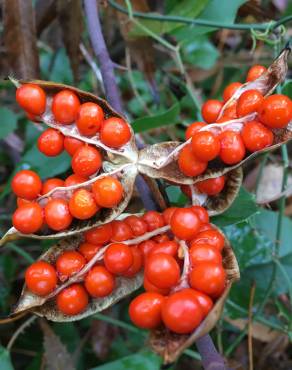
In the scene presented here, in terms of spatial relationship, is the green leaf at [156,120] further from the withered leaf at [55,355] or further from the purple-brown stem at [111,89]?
the withered leaf at [55,355]

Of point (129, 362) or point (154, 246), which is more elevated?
point (154, 246)

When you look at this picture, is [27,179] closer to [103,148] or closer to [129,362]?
[103,148]

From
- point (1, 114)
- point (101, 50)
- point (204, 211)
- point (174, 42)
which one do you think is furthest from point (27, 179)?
point (174, 42)

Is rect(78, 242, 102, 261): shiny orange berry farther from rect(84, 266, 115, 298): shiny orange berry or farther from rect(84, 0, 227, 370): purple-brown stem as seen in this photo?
rect(84, 0, 227, 370): purple-brown stem

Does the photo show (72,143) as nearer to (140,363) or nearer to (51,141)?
(51,141)

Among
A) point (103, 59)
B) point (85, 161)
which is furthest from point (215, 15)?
point (85, 161)
